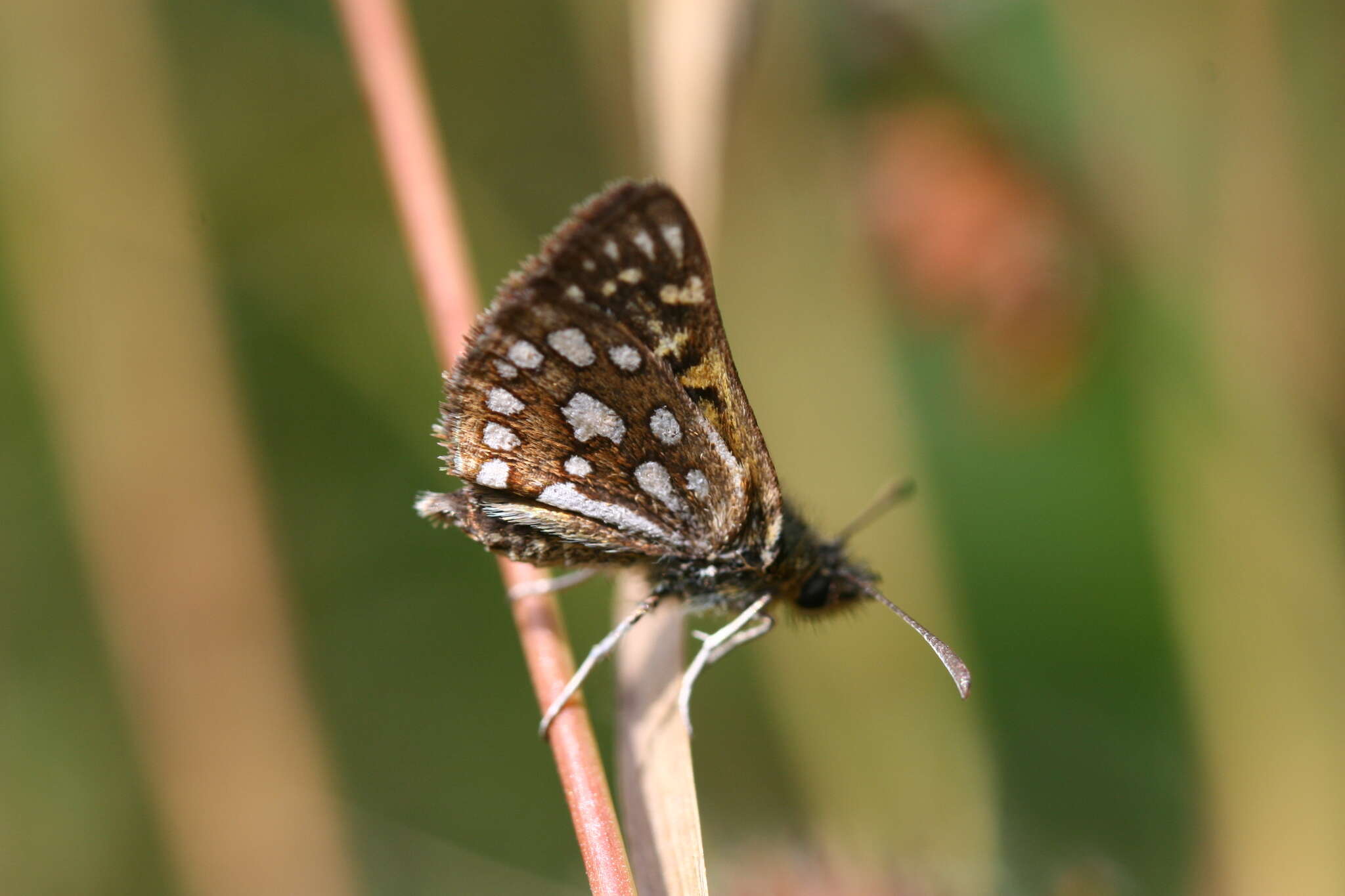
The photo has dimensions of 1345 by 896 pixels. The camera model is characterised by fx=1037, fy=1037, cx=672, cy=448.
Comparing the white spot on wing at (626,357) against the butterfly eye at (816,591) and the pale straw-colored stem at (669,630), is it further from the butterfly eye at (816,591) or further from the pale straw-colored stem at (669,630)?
the butterfly eye at (816,591)

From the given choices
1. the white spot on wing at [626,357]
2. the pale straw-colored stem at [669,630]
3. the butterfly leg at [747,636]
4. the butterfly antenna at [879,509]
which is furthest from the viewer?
the butterfly antenna at [879,509]

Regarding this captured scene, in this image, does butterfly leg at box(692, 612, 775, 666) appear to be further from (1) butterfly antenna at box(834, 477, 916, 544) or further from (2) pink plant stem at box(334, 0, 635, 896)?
(2) pink plant stem at box(334, 0, 635, 896)

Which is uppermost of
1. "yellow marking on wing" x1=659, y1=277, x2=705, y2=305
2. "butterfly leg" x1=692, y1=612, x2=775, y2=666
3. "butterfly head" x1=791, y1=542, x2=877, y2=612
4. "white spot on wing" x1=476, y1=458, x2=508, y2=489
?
"yellow marking on wing" x1=659, y1=277, x2=705, y2=305

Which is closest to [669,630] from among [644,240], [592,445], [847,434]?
[592,445]

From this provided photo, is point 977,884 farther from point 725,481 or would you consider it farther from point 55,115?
point 55,115

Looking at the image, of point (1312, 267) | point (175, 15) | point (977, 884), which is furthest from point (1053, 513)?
point (175, 15)

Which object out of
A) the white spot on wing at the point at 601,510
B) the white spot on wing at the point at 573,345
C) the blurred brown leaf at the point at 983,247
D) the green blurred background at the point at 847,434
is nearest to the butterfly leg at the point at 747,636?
the white spot on wing at the point at 601,510

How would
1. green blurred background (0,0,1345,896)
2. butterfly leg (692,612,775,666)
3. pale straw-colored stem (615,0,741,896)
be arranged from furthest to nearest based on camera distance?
green blurred background (0,0,1345,896) → butterfly leg (692,612,775,666) → pale straw-colored stem (615,0,741,896)

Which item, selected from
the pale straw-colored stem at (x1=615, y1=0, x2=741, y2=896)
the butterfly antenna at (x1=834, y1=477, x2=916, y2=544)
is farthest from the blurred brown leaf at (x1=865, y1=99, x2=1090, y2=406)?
the pale straw-colored stem at (x1=615, y1=0, x2=741, y2=896)
